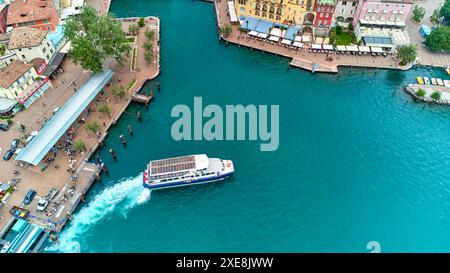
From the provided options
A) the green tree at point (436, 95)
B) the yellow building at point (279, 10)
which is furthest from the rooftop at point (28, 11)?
the green tree at point (436, 95)

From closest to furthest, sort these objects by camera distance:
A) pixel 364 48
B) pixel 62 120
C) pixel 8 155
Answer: pixel 8 155 → pixel 62 120 → pixel 364 48

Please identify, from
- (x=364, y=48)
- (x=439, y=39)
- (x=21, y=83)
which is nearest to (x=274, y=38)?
(x=364, y=48)

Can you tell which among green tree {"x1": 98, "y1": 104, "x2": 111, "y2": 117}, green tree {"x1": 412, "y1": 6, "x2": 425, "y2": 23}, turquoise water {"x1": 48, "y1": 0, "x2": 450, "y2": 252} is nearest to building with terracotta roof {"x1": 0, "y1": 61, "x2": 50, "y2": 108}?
green tree {"x1": 98, "y1": 104, "x2": 111, "y2": 117}

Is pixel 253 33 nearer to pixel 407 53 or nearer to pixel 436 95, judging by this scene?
pixel 407 53

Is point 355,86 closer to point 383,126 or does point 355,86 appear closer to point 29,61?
point 383,126

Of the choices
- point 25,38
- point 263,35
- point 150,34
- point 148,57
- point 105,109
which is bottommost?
point 105,109

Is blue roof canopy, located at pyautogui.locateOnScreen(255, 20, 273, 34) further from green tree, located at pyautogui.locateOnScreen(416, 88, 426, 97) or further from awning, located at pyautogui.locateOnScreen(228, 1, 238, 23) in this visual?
green tree, located at pyautogui.locateOnScreen(416, 88, 426, 97)
